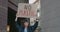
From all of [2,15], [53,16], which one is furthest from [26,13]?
[2,15]

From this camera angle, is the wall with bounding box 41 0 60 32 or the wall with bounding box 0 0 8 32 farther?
the wall with bounding box 0 0 8 32

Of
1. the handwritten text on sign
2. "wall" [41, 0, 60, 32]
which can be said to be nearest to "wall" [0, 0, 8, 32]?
the handwritten text on sign

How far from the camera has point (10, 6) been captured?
7941 mm

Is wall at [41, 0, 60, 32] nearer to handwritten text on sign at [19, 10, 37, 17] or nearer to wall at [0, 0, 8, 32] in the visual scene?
handwritten text on sign at [19, 10, 37, 17]

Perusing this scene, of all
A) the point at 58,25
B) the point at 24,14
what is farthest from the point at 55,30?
the point at 24,14

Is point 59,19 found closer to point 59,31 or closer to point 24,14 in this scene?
point 59,31

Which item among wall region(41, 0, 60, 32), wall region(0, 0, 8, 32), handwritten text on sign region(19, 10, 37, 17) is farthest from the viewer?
wall region(0, 0, 8, 32)

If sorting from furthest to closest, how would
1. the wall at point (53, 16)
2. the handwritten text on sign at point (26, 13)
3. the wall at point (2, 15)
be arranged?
the wall at point (2, 15), the handwritten text on sign at point (26, 13), the wall at point (53, 16)

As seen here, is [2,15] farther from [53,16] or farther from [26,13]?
[53,16]

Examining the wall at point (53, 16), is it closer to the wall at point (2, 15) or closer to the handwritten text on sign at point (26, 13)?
the handwritten text on sign at point (26, 13)

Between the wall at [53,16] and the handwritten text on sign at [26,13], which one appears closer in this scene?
the wall at [53,16]

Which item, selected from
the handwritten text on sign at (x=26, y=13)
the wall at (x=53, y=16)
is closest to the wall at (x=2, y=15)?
the handwritten text on sign at (x=26, y=13)

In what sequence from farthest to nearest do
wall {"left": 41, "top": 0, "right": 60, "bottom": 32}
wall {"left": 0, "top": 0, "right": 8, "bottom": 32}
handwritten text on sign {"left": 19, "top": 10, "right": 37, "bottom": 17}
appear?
wall {"left": 0, "top": 0, "right": 8, "bottom": 32}
handwritten text on sign {"left": 19, "top": 10, "right": 37, "bottom": 17}
wall {"left": 41, "top": 0, "right": 60, "bottom": 32}

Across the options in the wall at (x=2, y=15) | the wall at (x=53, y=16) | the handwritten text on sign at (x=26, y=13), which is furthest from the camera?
the wall at (x=2, y=15)
